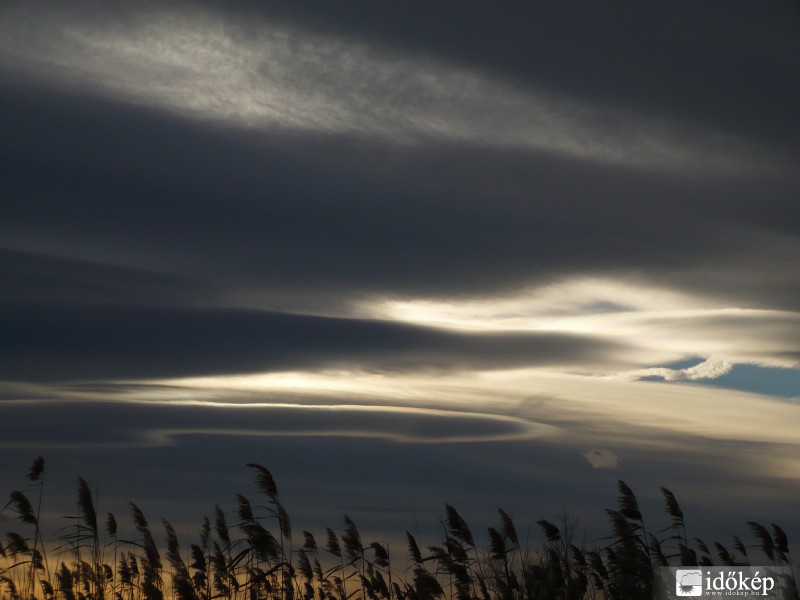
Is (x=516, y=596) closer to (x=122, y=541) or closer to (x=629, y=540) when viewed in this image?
(x=629, y=540)

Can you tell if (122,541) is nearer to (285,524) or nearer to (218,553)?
(218,553)

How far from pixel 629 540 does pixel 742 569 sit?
303 cm

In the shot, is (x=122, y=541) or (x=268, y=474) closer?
(x=268, y=474)

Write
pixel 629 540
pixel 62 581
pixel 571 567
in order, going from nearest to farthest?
pixel 629 540 < pixel 571 567 < pixel 62 581

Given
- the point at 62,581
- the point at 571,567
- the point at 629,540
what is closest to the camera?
the point at 629,540

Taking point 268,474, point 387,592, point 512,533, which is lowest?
point 387,592

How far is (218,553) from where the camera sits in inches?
683

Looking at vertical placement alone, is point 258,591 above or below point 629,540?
below

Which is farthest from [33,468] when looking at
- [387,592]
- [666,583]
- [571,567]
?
[666,583]

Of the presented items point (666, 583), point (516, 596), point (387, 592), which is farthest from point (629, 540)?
point (387, 592)

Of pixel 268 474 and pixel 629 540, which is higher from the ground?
pixel 268 474

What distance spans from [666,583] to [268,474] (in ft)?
23.2

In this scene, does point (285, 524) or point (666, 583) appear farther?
point (285, 524)

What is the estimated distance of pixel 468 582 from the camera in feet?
53.2
